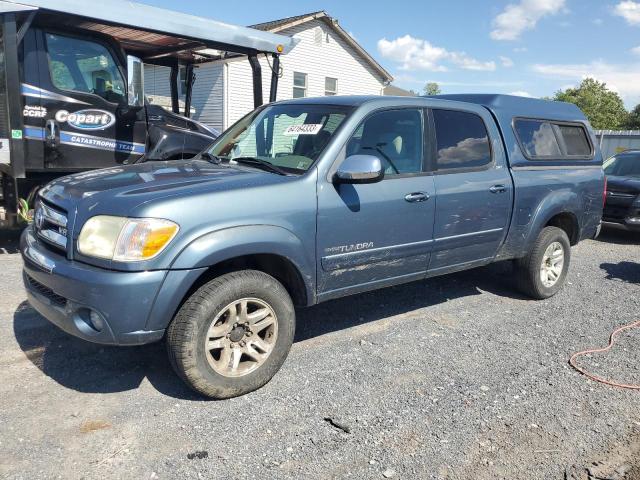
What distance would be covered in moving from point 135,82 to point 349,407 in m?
5.06

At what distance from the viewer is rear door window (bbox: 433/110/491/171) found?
14.5 ft

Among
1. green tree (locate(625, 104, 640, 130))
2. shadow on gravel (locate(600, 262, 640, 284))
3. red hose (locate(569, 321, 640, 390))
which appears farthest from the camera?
green tree (locate(625, 104, 640, 130))

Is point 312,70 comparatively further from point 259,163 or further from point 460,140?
point 259,163

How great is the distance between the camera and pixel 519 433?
10.4 ft

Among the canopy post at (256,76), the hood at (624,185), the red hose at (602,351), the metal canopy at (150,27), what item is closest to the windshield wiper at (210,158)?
the metal canopy at (150,27)

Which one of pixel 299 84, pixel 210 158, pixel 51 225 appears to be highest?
pixel 299 84

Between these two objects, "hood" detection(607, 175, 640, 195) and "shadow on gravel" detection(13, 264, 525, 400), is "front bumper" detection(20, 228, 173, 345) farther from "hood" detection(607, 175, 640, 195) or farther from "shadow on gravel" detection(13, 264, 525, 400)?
"hood" detection(607, 175, 640, 195)

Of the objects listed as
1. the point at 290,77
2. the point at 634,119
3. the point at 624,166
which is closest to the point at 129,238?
the point at 624,166

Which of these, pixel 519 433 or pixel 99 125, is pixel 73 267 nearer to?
pixel 519 433

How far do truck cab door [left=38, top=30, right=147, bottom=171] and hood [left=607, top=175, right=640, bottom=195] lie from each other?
25.1 feet

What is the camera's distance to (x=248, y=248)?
3.26 meters

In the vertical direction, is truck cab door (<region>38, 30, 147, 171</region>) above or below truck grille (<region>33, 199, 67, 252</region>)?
above

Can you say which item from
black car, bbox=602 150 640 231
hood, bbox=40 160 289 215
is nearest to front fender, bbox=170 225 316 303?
hood, bbox=40 160 289 215

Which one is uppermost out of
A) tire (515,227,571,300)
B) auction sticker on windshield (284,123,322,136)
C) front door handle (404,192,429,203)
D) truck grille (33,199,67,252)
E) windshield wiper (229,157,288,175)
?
auction sticker on windshield (284,123,322,136)
